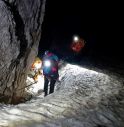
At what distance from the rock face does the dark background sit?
18.2ft

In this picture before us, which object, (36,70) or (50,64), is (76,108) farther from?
(36,70)

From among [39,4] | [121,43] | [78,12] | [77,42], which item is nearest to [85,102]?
[39,4]

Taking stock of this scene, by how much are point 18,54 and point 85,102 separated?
11.8 ft

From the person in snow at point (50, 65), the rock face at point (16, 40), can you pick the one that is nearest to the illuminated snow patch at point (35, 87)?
the rock face at point (16, 40)

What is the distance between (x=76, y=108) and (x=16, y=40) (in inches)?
151

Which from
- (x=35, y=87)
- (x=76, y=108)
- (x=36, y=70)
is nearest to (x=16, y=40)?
(x=76, y=108)

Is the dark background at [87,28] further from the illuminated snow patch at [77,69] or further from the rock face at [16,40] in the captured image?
the rock face at [16,40]

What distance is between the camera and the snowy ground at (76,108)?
603cm

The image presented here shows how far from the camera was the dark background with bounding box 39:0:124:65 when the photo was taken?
17916mm

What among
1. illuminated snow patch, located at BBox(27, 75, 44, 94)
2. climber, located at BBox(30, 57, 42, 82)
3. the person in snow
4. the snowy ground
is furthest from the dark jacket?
climber, located at BBox(30, 57, 42, 82)

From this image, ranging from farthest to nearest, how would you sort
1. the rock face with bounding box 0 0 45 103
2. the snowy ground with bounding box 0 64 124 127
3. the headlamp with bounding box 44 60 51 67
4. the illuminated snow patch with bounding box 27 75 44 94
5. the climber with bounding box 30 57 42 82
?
the climber with bounding box 30 57 42 82 → the illuminated snow patch with bounding box 27 75 44 94 → the headlamp with bounding box 44 60 51 67 → the rock face with bounding box 0 0 45 103 → the snowy ground with bounding box 0 64 124 127

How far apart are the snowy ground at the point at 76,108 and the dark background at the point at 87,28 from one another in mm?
6004

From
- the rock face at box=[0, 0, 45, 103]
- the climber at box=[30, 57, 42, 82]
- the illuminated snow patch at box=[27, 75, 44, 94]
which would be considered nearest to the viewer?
the rock face at box=[0, 0, 45, 103]

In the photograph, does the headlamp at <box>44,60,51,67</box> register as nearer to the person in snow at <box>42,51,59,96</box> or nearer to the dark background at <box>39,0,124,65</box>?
the person in snow at <box>42,51,59,96</box>
